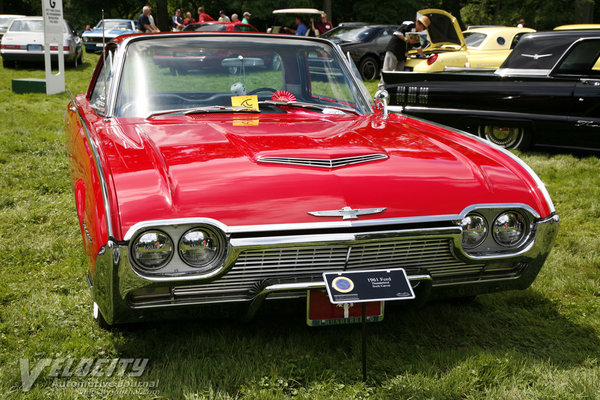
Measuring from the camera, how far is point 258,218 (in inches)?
91.0

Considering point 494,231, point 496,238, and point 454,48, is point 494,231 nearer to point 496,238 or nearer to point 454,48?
point 496,238

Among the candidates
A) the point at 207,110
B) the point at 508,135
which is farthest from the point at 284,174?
the point at 508,135

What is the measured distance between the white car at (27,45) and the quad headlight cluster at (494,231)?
13.7 metres

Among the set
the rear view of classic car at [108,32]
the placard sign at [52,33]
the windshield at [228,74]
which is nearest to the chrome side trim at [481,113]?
the windshield at [228,74]

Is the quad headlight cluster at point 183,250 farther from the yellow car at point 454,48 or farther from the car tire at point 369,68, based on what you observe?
the car tire at point 369,68

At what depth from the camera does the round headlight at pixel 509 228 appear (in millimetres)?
2658

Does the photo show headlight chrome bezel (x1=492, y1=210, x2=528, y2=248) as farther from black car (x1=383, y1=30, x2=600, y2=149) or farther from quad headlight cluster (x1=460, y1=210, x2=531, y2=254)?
black car (x1=383, y1=30, x2=600, y2=149)

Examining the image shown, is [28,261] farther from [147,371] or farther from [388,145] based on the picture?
[388,145]

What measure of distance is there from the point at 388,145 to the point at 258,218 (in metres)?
0.90

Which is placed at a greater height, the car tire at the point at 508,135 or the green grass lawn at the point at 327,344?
the car tire at the point at 508,135

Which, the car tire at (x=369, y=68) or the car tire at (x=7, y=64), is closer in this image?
the car tire at (x=369, y=68)

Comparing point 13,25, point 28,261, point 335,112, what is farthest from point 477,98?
point 13,25

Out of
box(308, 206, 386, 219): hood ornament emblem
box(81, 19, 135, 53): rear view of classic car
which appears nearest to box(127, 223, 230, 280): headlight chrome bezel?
box(308, 206, 386, 219): hood ornament emblem

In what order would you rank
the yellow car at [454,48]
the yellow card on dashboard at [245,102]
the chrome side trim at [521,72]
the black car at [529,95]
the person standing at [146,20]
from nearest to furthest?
the yellow card on dashboard at [245,102], the black car at [529,95], the chrome side trim at [521,72], the yellow car at [454,48], the person standing at [146,20]
